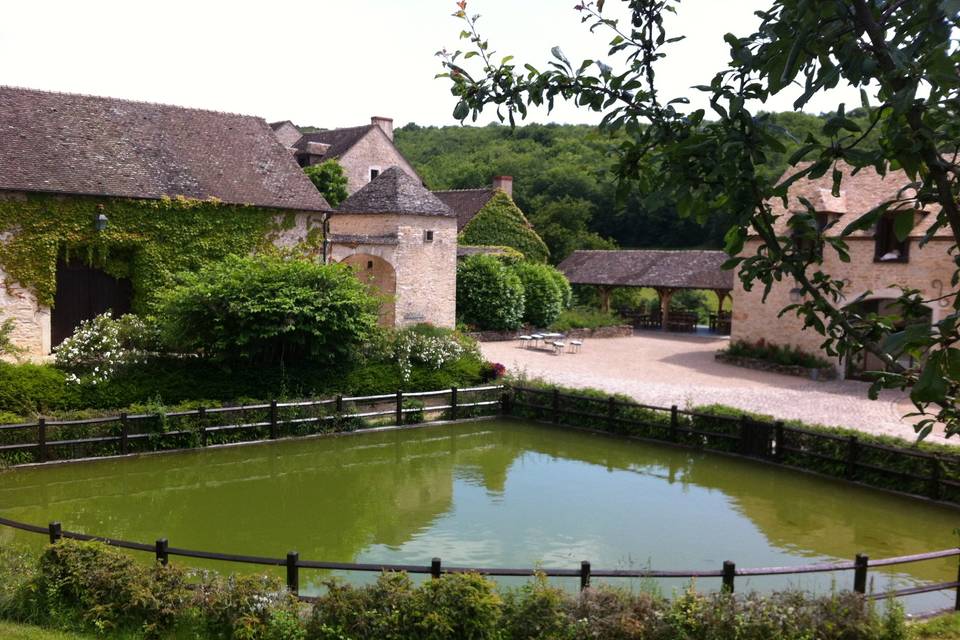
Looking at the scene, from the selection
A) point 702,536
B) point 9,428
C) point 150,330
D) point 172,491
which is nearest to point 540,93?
point 702,536

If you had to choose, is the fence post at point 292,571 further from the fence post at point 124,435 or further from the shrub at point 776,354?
the shrub at point 776,354

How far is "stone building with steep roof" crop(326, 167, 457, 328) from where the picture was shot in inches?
1041

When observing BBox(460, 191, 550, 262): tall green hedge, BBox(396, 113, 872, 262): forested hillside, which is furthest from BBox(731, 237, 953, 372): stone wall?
BBox(396, 113, 872, 262): forested hillside

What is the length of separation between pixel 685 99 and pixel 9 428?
14180 mm

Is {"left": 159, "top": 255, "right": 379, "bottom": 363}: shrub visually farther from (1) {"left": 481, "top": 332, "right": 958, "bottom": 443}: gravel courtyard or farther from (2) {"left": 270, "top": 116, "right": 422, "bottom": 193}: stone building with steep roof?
(2) {"left": 270, "top": 116, "right": 422, "bottom": 193}: stone building with steep roof

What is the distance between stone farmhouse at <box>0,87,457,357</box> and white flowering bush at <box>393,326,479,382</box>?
1.52 meters

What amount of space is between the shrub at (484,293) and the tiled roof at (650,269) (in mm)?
8092

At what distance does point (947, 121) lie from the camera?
288 cm

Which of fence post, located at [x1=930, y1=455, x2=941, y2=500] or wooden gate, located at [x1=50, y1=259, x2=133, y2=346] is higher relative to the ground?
wooden gate, located at [x1=50, y1=259, x2=133, y2=346]

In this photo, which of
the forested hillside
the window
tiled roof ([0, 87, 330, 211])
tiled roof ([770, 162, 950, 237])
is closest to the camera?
tiled roof ([0, 87, 330, 211])

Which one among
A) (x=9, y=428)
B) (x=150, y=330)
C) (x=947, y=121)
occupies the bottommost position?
(x=9, y=428)

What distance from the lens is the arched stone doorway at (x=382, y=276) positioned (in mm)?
26312

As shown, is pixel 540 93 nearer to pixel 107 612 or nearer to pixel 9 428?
pixel 107 612

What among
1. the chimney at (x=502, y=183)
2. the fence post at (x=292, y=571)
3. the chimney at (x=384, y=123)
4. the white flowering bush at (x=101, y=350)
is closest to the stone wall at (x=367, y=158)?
the chimney at (x=384, y=123)
